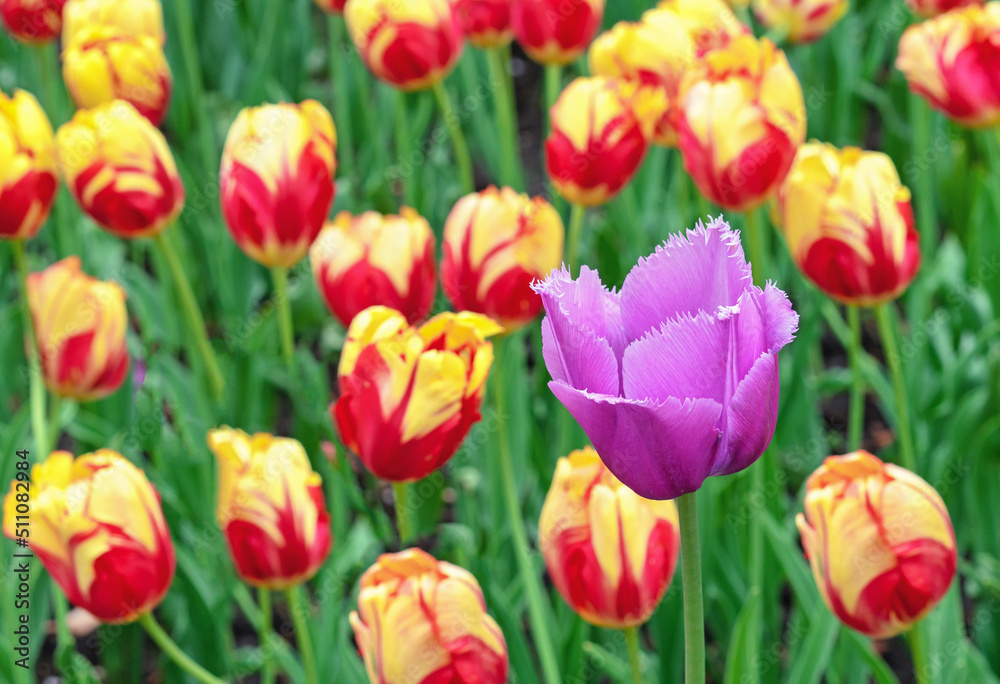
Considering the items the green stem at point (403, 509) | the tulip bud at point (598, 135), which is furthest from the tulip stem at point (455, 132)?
the green stem at point (403, 509)

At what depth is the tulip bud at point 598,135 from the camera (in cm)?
137

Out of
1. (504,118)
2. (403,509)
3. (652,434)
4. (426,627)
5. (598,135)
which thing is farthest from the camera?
(504,118)

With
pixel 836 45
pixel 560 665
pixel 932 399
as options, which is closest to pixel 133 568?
pixel 560 665

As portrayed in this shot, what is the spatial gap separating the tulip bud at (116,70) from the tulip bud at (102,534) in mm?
812

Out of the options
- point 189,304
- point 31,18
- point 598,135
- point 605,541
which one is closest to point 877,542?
point 605,541

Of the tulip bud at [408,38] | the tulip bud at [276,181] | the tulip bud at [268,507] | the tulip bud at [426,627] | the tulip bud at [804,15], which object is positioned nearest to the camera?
the tulip bud at [426,627]

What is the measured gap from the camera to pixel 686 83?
1.33m

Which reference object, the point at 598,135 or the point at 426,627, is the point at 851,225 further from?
the point at 426,627

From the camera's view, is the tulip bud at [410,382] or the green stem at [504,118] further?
the green stem at [504,118]

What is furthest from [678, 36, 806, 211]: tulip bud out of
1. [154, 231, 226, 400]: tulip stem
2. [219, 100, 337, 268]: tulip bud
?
[154, 231, 226, 400]: tulip stem

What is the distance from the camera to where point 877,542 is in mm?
936

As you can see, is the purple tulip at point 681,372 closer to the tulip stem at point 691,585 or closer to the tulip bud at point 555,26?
the tulip stem at point 691,585

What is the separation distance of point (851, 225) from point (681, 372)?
0.65 metres

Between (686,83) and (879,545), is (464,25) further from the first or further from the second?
(879,545)
